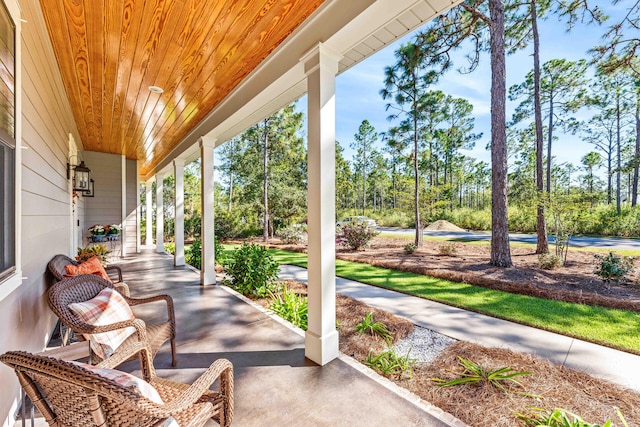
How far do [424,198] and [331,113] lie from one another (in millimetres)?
8686

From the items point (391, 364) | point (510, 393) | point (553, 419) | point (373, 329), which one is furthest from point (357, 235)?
point (553, 419)

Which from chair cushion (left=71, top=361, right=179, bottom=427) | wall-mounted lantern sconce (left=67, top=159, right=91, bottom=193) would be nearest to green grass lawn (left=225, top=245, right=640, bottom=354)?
chair cushion (left=71, top=361, right=179, bottom=427)

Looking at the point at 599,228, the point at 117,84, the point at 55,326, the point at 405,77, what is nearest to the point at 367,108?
the point at 405,77

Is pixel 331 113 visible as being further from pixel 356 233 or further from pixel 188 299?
pixel 356 233

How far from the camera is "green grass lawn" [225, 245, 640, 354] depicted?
3273 millimetres

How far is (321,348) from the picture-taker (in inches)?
93.1

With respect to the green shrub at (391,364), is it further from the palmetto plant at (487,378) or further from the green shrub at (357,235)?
the green shrub at (357,235)

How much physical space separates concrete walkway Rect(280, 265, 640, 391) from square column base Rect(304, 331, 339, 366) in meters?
1.69

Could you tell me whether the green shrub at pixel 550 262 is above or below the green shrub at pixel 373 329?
above

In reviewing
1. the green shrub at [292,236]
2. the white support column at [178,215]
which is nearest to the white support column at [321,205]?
the white support column at [178,215]

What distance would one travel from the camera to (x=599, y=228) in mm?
13086

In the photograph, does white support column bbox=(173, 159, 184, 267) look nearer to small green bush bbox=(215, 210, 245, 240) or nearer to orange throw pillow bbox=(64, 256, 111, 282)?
orange throw pillow bbox=(64, 256, 111, 282)

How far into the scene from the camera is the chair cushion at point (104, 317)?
1.93 m

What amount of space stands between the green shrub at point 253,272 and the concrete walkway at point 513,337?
5.03 feet
